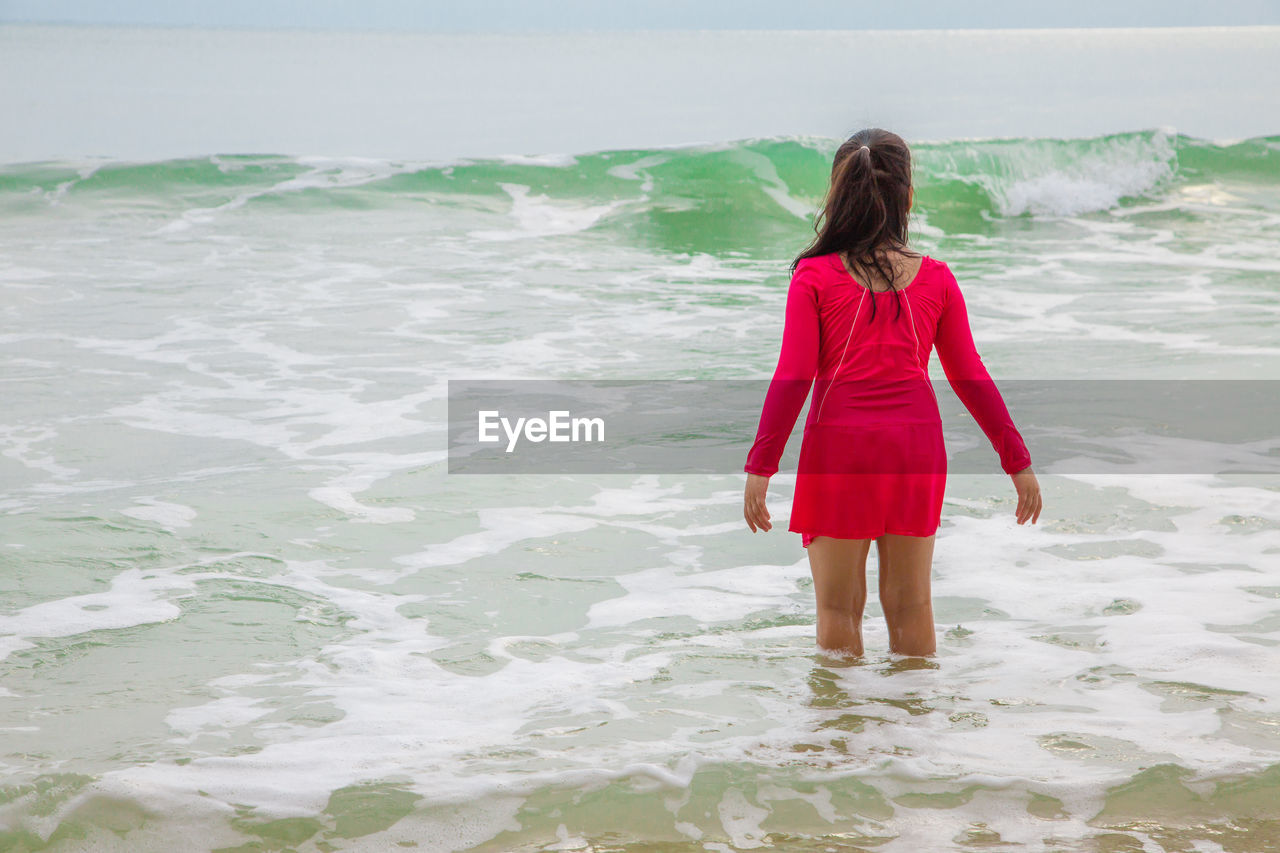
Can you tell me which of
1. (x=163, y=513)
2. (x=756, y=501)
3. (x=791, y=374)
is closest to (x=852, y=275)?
(x=791, y=374)

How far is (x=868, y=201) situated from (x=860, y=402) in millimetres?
559

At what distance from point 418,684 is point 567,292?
340 inches

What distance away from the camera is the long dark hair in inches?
127

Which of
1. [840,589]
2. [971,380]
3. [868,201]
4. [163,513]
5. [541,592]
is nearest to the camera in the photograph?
[868,201]

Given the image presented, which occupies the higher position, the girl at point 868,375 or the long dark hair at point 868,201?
the long dark hair at point 868,201

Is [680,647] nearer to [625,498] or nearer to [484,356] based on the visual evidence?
[625,498]

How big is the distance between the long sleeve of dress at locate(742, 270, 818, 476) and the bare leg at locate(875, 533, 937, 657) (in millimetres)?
457

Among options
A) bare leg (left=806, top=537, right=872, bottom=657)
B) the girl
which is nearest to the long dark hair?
the girl

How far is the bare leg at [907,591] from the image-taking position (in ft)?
11.3

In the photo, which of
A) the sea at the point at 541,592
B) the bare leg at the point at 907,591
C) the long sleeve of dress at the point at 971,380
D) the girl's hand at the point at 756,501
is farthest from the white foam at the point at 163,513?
the long sleeve of dress at the point at 971,380

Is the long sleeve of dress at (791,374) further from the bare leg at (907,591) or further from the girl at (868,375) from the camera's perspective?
the bare leg at (907,591)

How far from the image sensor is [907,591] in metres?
3.56

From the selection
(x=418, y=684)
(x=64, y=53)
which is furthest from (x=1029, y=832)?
(x=64, y=53)

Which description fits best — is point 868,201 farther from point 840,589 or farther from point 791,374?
point 840,589
